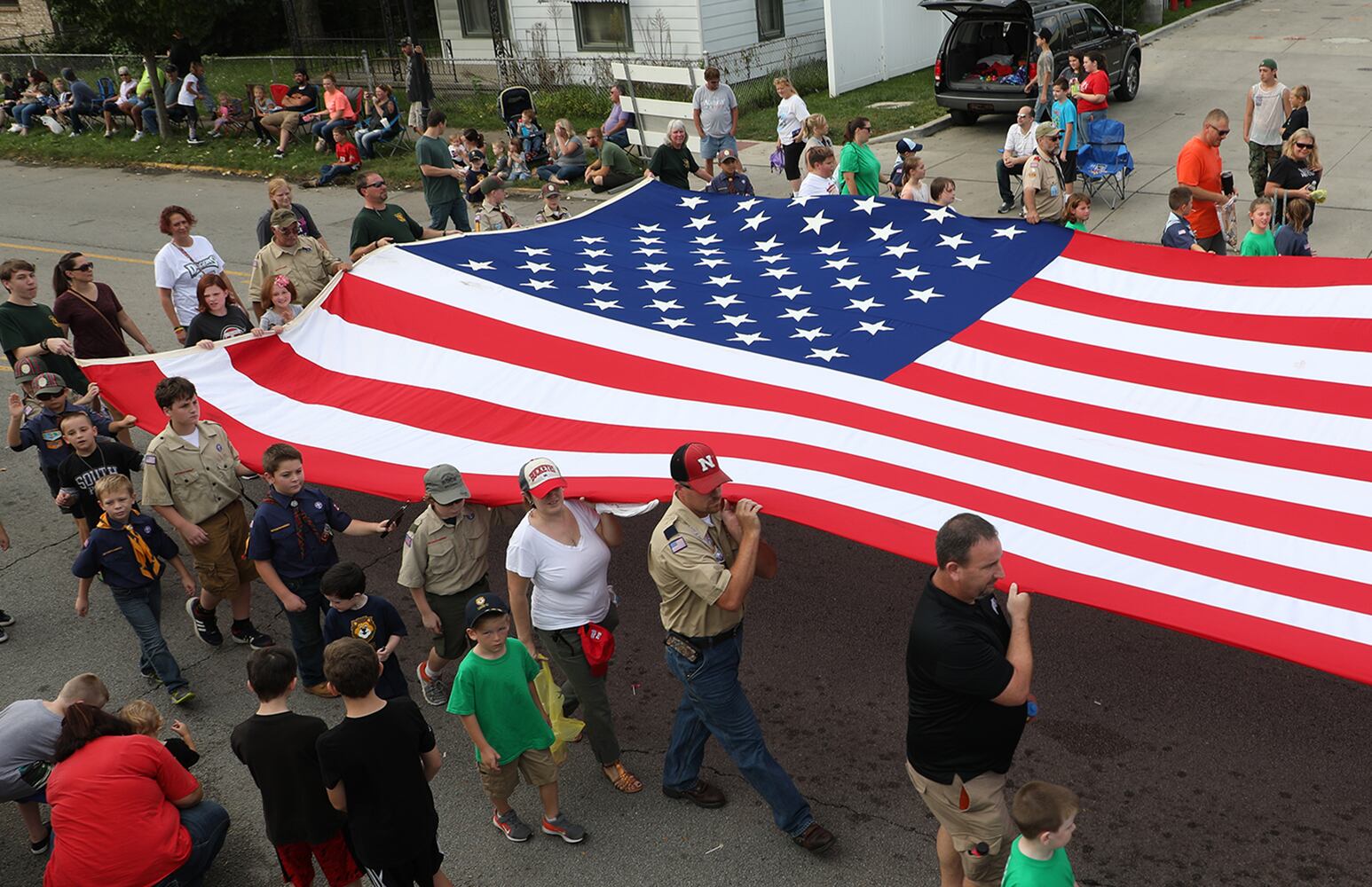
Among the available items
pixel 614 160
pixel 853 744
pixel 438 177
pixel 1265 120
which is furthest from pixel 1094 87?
pixel 853 744

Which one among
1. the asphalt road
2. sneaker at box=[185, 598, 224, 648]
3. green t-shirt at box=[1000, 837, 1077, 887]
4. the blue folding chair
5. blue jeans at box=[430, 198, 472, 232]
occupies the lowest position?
the asphalt road

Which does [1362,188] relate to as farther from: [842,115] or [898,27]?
[898,27]

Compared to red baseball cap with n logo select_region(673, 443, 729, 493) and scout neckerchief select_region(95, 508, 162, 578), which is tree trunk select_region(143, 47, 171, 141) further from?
red baseball cap with n logo select_region(673, 443, 729, 493)

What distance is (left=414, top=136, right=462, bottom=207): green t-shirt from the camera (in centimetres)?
1175

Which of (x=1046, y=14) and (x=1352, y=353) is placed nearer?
(x=1352, y=353)

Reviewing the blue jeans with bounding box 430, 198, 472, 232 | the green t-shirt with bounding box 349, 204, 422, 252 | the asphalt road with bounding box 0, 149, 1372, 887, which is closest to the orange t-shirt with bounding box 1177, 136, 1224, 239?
the asphalt road with bounding box 0, 149, 1372, 887

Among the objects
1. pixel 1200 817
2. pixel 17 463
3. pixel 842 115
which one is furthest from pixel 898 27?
pixel 1200 817

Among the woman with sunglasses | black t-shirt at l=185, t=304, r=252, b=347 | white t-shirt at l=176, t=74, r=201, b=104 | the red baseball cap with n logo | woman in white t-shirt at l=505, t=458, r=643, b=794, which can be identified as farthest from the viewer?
white t-shirt at l=176, t=74, r=201, b=104

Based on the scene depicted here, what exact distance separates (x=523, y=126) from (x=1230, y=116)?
10.6m

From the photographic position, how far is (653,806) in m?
5.41

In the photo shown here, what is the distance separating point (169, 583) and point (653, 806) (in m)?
4.11

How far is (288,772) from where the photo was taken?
4.44m

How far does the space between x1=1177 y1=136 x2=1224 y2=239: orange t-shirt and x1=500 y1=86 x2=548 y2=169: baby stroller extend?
10073 millimetres

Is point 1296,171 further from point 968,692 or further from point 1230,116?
point 968,692
